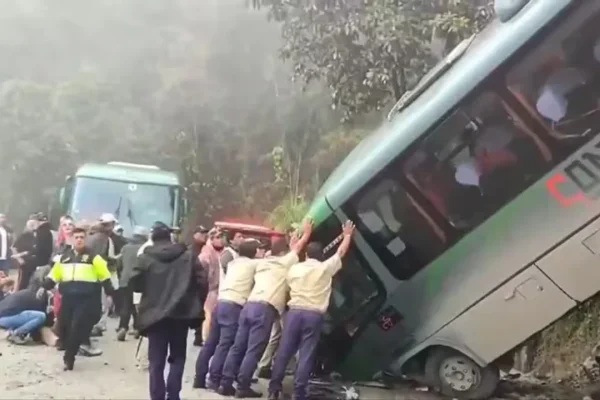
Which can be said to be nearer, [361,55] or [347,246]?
[347,246]

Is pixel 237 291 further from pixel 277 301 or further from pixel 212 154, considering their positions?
pixel 212 154

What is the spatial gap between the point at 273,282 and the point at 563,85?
2451mm

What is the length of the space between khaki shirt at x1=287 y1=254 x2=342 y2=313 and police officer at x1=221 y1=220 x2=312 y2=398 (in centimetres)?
17

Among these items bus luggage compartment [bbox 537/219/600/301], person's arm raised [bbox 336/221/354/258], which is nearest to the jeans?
person's arm raised [bbox 336/221/354/258]

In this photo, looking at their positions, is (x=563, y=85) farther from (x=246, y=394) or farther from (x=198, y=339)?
(x=198, y=339)

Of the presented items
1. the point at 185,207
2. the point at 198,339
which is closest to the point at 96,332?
the point at 198,339

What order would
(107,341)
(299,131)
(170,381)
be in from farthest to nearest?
(299,131), (107,341), (170,381)

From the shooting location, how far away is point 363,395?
6539 mm

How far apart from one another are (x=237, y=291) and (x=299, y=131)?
602 cm

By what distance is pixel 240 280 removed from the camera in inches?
244

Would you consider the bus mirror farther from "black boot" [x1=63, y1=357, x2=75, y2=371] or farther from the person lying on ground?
"black boot" [x1=63, y1=357, x2=75, y2=371]

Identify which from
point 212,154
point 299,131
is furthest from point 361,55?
point 212,154

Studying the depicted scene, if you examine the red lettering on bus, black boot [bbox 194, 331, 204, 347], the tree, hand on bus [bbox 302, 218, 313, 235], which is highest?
the tree

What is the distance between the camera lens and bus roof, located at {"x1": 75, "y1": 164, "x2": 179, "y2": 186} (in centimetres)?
1179
